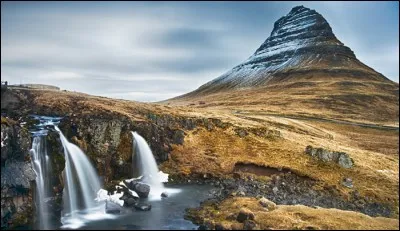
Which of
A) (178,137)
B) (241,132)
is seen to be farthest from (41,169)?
(241,132)

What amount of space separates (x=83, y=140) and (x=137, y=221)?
1989 centimetres

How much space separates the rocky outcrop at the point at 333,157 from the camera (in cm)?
6981

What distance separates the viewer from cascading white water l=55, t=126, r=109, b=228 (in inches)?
1925

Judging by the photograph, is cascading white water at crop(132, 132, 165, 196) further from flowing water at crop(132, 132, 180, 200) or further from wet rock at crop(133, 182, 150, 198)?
wet rock at crop(133, 182, 150, 198)

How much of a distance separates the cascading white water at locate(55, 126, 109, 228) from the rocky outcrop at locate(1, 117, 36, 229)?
183 inches

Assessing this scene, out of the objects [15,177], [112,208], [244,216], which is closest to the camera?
[244,216]

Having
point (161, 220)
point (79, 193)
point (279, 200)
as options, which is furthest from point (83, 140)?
point (279, 200)

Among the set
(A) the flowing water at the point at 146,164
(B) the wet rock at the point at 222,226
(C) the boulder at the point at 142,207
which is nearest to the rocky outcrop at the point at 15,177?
(C) the boulder at the point at 142,207

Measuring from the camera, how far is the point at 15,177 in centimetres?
4631

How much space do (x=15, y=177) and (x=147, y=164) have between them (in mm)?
24132

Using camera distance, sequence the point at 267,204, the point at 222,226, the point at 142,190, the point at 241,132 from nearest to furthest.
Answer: the point at 222,226 < the point at 267,204 < the point at 142,190 < the point at 241,132

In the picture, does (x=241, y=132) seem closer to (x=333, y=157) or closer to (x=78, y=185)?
(x=333, y=157)

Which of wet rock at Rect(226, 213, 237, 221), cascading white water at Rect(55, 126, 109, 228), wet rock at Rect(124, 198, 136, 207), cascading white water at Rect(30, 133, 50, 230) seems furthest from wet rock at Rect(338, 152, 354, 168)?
cascading white water at Rect(30, 133, 50, 230)

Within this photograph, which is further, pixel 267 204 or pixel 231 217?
pixel 267 204
